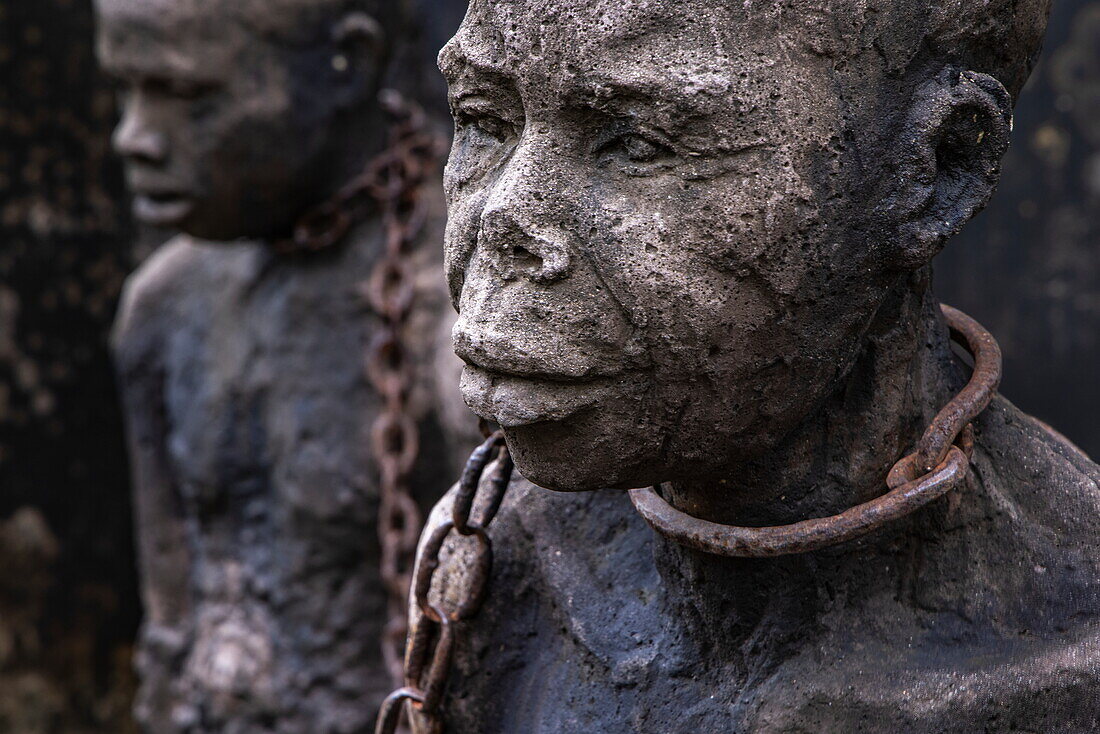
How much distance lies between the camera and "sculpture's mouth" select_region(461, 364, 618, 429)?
725 millimetres

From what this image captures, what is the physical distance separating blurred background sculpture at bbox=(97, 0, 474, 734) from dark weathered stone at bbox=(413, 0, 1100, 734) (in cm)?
73

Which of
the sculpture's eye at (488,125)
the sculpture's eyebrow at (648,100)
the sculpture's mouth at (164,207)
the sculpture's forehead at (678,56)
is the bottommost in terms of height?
the sculpture's mouth at (164,207)

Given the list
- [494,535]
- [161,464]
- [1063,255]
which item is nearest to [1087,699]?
[494,535]

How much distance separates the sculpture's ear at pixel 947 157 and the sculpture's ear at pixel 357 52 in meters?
1.10

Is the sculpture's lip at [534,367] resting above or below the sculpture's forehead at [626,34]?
below

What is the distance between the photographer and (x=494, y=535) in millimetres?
986

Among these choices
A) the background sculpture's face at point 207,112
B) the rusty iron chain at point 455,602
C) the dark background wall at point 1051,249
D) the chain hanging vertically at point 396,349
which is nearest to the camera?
the rusty iron chain at point 455,602

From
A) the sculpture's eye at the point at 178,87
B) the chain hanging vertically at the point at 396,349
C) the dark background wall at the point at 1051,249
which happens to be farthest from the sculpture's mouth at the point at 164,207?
the dark background wall at the point at 1051,249

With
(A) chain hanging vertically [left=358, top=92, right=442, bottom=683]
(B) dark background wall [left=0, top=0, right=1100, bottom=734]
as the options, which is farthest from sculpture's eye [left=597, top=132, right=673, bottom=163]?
(B) dark background wall [left=0, top=0, right=1100, bottom=734]

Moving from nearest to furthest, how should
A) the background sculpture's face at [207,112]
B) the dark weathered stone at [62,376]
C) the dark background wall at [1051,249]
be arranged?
the background sculpture's face at [207,112]
the dark background wall at [1051,249]
the dark weathered stone at [62,376]

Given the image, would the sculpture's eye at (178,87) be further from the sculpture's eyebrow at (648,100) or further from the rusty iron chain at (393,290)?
the sculpture's eyebrow at (648,100)

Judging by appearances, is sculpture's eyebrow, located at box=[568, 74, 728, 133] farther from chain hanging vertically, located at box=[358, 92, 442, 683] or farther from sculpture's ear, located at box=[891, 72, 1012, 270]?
chain hanging vertically, located at box=[358, 92, 442, 683]

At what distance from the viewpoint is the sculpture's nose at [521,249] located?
2.31 feet

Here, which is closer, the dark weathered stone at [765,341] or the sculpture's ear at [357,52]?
the dark weathered stone at [765,341]
